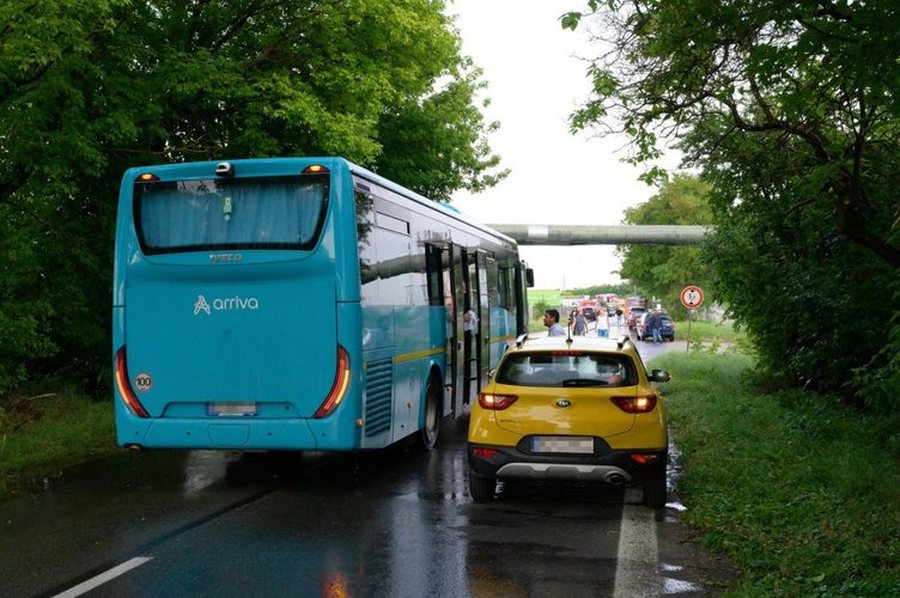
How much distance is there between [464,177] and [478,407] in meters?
18.5

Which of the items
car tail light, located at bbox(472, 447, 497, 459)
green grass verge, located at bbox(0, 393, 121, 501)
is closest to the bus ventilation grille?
car tail light, located at bbox(472, 447, 497, 459)

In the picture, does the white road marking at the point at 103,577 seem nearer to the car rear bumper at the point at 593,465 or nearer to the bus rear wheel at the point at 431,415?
the car rear bumper at the point at 593,465

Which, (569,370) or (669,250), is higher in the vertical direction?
(669,250)

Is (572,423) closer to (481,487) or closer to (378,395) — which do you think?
(481,487)

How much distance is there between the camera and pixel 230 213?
9156mm

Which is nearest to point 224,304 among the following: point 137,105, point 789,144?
point 137,105

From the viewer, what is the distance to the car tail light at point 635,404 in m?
8.26

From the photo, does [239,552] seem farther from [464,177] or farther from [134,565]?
[464,177]

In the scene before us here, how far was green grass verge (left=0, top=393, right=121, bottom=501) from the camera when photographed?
35.9ft

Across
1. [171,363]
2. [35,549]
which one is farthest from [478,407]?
[35,549]

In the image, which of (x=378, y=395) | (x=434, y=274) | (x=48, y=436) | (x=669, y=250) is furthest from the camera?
→ (x=669, y=250)

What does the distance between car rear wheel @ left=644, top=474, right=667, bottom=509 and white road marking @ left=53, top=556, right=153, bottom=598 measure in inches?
171

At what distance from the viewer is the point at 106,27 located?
39.3ft

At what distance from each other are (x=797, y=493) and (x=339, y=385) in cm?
428
